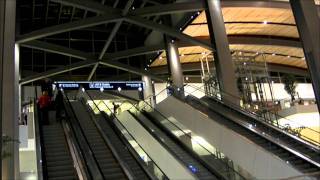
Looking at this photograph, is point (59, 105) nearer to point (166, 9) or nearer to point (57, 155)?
point (57, 155)

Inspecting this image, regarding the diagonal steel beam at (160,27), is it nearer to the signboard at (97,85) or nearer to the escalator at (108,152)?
the escalator at (108,152)

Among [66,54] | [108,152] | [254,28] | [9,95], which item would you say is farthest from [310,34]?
[66,54]

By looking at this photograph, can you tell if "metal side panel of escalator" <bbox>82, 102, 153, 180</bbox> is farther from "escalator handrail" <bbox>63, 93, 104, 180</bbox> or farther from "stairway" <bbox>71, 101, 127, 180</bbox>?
"escalator handrail" <bbox>63, 93, 104, 180</bbox>

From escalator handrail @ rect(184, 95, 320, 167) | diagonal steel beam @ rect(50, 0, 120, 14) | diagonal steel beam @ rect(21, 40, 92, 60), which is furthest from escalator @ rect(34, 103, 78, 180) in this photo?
diagonal steel beam @ rect(21, 40, 92, 60)

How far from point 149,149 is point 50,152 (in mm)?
4836

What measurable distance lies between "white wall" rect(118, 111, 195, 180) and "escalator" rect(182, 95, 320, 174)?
2.48 m

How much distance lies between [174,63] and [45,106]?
29.9ft

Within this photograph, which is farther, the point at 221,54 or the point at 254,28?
the point at 254,28

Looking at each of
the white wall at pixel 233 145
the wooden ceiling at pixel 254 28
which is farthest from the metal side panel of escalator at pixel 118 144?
the wooden ceiling at pixel 254 28

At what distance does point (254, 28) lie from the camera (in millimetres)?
24984

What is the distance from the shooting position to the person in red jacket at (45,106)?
1534cm

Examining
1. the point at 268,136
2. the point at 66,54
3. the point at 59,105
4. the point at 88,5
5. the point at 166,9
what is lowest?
the point at 268,136

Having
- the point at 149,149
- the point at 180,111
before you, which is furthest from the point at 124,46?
the point at 149,149

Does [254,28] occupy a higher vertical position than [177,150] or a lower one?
higher
